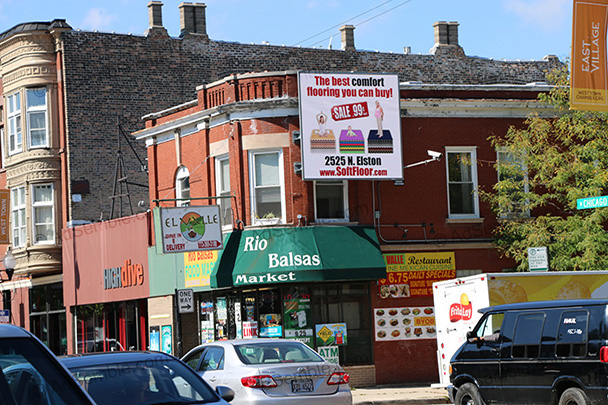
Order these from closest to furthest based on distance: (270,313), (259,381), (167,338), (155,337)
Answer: (259,381) < (270,313) < (167,338) < (155,337)

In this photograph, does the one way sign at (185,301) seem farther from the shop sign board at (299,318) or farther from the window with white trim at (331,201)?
the window with white trim at (331,201)

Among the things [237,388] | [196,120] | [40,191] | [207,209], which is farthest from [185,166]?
[237,388]

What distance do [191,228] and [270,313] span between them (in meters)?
3.08

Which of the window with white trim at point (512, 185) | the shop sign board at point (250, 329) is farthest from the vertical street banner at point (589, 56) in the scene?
the shop sign board at point (250, 329)

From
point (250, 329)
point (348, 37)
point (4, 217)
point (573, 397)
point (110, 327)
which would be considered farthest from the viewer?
point (348, 37)

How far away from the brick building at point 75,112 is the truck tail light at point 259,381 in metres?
19.8

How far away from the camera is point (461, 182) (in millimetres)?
27203

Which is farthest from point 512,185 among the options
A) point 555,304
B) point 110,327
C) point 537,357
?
point 110,327

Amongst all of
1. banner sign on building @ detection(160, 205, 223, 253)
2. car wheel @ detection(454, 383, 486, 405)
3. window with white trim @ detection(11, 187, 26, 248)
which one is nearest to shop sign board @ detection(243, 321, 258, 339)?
banner sign on building @ detection(160, 205, 223, 253)

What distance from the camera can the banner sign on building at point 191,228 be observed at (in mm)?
25250

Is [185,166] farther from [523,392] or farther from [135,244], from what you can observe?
[523,392]

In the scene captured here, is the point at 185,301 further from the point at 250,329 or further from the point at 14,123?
the point at 14,123

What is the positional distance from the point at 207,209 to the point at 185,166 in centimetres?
348

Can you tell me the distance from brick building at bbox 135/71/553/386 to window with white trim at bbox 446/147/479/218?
3 cm
